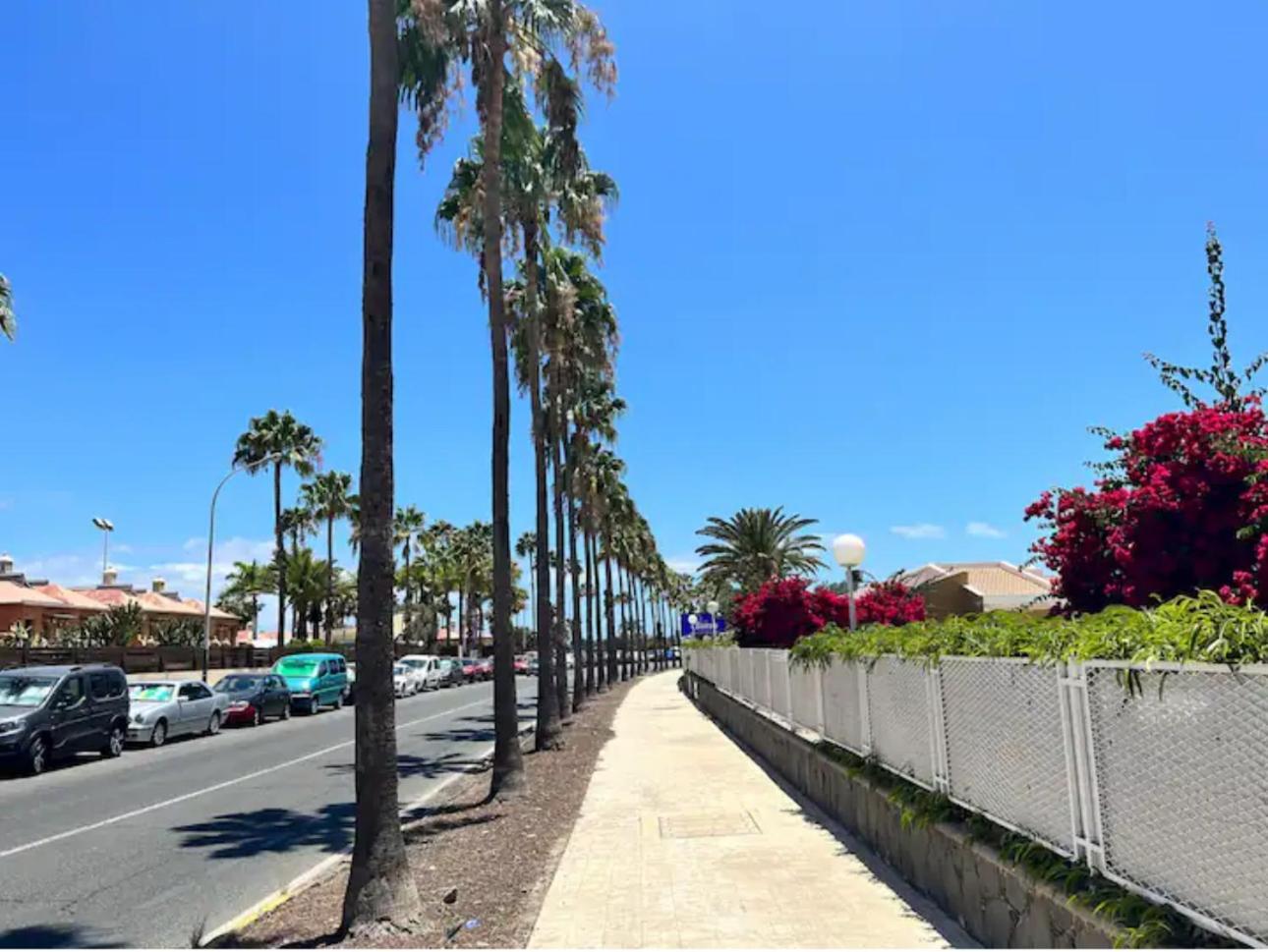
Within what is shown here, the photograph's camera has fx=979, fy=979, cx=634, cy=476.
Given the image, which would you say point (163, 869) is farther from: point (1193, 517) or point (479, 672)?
point (479, 672)

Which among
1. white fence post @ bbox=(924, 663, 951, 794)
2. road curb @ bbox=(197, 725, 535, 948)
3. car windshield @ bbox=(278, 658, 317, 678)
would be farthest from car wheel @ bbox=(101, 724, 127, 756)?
white fence post @ bbox=(924, 663, 951, 794)

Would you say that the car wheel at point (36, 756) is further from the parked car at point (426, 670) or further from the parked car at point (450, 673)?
the parked car at point (450, 673)

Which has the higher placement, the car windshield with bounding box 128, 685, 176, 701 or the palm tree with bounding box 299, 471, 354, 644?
the palm tree with bounding box 299, 471, 354, 644

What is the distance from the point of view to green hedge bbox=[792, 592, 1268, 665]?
12.9 ft

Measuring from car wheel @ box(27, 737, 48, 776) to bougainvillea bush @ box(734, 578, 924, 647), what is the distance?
13632mm

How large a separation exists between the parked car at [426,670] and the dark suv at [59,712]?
23.1 meters

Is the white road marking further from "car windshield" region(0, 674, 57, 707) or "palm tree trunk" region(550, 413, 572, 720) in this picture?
"palm tree trunk" region(550, 413, 572, 720)

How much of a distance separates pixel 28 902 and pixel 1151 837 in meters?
8.29

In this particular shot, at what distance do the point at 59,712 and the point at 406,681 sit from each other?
24.0 metres

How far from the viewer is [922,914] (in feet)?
21.0

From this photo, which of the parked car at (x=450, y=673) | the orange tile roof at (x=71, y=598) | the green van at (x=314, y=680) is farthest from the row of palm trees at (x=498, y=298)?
the orange tile roof at (x=71, y=598)

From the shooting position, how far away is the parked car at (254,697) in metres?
26.1

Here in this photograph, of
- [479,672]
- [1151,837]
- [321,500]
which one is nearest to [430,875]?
[1151,837]

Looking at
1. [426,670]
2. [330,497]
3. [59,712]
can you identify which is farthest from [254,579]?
[59,712]
